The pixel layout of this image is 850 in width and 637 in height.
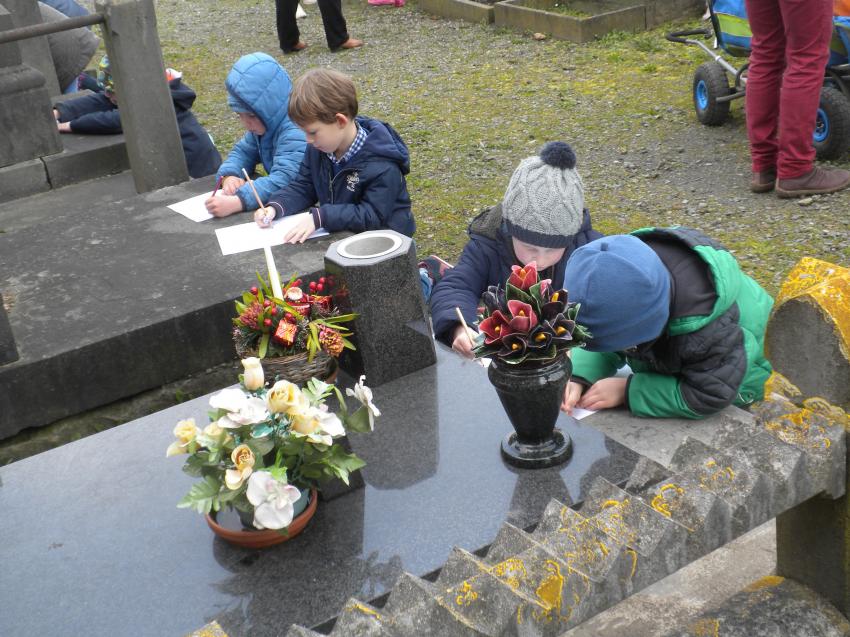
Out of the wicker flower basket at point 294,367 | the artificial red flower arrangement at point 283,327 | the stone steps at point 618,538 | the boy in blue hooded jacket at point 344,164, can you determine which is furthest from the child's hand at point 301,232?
the stone steps at point 618,538

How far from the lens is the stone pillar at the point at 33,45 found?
6.18 meters

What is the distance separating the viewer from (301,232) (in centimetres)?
377

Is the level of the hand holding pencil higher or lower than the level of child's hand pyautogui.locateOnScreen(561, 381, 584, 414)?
higher

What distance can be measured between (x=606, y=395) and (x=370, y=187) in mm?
1474

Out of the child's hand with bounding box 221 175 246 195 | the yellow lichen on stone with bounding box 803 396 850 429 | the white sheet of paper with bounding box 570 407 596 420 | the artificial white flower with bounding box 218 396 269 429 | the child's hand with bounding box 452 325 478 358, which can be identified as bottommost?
the white sheet of paper with bounding box 570 407 596 420

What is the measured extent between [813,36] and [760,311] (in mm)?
2824

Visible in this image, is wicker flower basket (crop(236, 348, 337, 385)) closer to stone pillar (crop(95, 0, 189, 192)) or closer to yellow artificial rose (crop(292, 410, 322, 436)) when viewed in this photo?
yellow artificial rose (crop(292, 410, 322, 436))

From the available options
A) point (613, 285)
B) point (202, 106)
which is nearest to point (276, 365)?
point (613, 285)

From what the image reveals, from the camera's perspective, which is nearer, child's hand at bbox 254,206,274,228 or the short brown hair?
the short brown hair

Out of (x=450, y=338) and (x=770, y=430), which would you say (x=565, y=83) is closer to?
(x=450, y=338)

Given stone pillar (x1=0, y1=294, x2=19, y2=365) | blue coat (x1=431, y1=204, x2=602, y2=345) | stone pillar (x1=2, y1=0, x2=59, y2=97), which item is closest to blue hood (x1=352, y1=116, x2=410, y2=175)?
blue coat (x1=431, y1=204, x2=602, y2=345)

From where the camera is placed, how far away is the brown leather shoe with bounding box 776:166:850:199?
17.0 feet

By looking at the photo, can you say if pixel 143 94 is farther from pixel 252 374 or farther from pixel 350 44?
pixel 350 44

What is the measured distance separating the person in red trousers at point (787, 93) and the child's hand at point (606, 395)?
2927 mm
